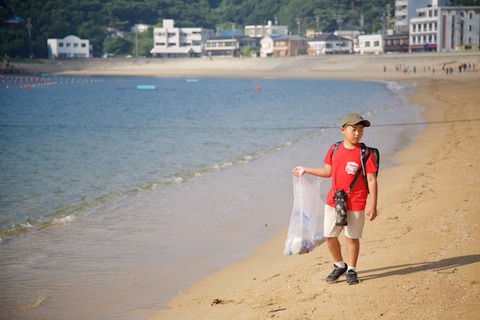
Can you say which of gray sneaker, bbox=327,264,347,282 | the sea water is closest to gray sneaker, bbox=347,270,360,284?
gray sneaker, bbox=327,264,347,282

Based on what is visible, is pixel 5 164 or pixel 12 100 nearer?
pixel 5 164

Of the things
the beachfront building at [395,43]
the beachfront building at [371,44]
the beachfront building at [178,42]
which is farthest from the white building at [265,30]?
the beachfront building at [395,43]

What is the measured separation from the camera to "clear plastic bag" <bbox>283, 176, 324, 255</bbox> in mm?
6887

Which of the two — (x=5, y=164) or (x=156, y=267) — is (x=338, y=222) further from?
(x=5, y=164)

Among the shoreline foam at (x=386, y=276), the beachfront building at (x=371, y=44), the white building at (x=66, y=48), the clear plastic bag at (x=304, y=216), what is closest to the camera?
the shoreline foam at (x=386, y=276)

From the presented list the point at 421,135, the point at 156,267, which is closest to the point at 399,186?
the point at 156,267

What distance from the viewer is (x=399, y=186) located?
39.3 ft

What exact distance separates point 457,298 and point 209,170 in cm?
1199

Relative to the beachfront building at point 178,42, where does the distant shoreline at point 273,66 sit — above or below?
below

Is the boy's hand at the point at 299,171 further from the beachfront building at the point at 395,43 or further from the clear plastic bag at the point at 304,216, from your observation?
the beachfront building at the point at 395,43

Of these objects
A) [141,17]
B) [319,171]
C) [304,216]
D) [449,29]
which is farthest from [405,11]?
[319,171]

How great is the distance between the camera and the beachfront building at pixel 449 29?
317 ft

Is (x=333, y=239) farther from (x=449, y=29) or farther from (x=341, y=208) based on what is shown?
(x=449, y=29)

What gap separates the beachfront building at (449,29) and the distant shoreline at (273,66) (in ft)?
28.0
